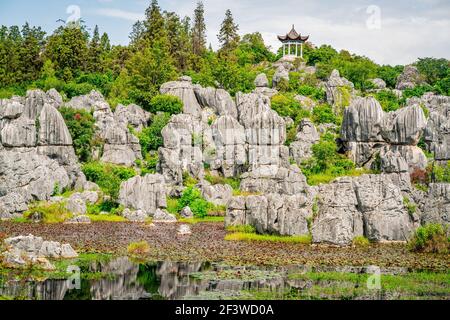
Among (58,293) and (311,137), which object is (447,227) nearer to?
(58,293)

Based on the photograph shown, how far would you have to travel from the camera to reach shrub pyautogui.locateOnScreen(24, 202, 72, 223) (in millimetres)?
39281

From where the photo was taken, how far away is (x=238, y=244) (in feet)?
97.2

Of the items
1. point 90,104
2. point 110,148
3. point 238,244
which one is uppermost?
point 90,104

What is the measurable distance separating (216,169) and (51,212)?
669 inches

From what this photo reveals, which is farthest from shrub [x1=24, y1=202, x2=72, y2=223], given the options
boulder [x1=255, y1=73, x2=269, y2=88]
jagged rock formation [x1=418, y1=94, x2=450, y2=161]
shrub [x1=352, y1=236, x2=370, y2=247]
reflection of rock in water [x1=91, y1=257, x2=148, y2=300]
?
boulder [x1=255, y1=73, x2=269, y2=88]

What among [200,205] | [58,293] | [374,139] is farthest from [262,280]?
[374,139]

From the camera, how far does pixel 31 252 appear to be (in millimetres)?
24312

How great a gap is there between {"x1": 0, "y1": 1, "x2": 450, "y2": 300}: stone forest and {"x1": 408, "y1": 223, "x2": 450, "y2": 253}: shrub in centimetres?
6

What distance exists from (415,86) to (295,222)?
46.3m

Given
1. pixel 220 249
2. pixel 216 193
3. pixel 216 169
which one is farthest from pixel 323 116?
pixel 220 249

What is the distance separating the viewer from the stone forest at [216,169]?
22.7m

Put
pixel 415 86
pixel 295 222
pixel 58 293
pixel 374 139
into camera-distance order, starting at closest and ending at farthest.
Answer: pixel 58 293 → pixel 295 222 → pixel 374 139 → pixel 415 86

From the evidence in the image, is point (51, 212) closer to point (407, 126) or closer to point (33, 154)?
point (33, 154)

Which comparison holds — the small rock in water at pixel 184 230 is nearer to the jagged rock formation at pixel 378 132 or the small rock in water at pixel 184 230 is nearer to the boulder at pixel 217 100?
the jagged rock formation at pixel 378 132
